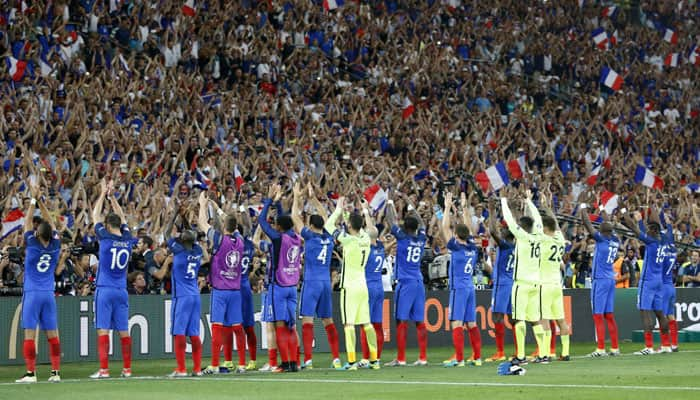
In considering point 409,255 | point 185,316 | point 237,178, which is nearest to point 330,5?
point 237,178

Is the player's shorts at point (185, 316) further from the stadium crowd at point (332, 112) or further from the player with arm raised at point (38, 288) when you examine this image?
the stadium crowd at point (332, 112)

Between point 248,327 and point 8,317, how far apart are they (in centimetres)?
491

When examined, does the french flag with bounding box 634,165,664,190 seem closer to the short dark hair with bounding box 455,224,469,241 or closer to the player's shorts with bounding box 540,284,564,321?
the player's shorts with bounding box 540,284,564,321

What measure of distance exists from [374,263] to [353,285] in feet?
5.14

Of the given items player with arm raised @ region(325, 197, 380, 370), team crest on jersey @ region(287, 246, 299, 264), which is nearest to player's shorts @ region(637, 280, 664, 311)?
player with arm raised @ region(325, 197, 380, 370)

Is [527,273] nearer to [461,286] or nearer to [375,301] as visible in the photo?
[461,286]

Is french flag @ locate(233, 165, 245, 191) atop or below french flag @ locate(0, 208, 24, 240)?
atop

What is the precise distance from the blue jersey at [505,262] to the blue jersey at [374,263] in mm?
2334

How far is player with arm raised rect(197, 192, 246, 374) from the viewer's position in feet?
64.2

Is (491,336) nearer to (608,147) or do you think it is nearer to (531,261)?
(531,261)

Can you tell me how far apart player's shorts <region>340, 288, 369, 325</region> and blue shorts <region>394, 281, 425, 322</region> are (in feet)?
5.17

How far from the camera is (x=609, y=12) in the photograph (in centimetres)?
4966

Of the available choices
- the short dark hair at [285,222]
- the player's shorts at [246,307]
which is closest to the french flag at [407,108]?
the player's shorts at [246,307]

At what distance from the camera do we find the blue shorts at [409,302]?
69.5ft
